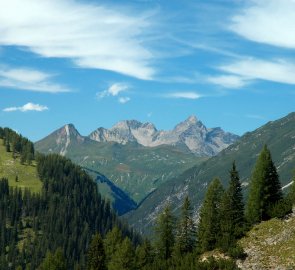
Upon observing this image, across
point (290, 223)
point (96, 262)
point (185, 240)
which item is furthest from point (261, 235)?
point (96, 262)

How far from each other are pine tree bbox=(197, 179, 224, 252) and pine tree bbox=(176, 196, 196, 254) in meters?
3.08

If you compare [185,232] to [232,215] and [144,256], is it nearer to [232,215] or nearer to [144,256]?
[144,256]

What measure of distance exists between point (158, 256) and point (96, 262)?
12838 millimetres

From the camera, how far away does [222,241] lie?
91062 millimetres

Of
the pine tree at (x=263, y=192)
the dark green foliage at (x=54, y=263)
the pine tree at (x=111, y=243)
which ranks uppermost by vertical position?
the pine tree at (x=263, y=192)

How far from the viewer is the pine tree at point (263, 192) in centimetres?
9469

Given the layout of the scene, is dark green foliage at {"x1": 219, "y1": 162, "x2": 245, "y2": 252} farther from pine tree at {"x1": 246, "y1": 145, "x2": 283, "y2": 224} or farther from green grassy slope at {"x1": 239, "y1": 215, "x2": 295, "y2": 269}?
green grassy slope at {"x1": 239, "y1": 215, "x2": 295, "y2": 269}

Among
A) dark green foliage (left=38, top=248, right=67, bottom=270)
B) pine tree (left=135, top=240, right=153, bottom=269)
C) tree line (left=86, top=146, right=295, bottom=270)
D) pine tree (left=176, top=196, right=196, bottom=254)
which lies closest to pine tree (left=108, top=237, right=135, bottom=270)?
tree line (left=86, top=146, right=295, bottom=270)

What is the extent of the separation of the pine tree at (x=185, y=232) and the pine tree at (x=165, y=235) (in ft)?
10.3

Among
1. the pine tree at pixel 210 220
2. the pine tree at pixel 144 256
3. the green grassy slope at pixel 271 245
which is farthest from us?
the pine tree at pixel 144 256

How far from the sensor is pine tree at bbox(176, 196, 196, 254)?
10306 cm

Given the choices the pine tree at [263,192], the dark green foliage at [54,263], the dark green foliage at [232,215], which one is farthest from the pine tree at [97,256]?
the pine tree at [263,192]

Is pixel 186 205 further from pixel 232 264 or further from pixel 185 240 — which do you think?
pixel 232 264

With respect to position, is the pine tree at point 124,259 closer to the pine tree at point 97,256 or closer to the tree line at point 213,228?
the tree line at point 213,228
